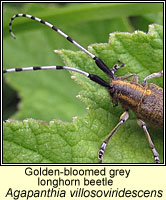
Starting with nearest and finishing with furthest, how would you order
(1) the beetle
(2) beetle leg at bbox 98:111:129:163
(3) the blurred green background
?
1. (2) beetle leg at bbox 98:111:129:163
2. (1) the beetle
3. (3) the blurred green background

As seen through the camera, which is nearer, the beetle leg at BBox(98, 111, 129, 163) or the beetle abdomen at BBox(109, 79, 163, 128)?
the beetle leg at BBox(98, 111, 129, 163)

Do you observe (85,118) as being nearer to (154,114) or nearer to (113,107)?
(113,107)

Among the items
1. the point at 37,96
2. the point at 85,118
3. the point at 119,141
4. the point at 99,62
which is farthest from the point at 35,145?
the point at 37,96

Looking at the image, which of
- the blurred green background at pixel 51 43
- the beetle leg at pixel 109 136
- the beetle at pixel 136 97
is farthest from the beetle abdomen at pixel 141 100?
the blurred green background at pixel 51 43

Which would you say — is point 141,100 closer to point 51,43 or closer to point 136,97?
point 136,97

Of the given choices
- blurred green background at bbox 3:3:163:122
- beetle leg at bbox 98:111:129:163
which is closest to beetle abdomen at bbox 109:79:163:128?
beetle leg at bbox 98:111:129:163

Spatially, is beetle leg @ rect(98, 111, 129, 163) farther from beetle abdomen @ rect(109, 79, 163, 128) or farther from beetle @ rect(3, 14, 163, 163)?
beetle abdomen @ rect(109, 79, 163, 128)

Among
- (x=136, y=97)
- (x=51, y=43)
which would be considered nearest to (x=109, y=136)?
(x=136, y=97)

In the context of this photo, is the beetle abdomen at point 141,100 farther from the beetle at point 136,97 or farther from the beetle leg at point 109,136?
the beetle leg at point 109,136
